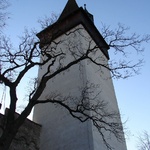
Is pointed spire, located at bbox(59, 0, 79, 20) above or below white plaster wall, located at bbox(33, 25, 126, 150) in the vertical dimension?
above

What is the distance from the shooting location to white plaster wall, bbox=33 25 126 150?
31.1ft

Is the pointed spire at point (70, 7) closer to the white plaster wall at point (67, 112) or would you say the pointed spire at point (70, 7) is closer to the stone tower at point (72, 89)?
the stone tower at point (72, 89)

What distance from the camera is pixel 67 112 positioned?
10.8m

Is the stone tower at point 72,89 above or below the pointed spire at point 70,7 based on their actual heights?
below

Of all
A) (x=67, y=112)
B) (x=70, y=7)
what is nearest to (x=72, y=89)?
(x=67, y=112)

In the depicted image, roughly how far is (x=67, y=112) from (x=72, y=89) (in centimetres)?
131

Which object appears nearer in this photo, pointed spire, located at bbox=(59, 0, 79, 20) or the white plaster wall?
the white plaster wall

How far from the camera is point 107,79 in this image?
14250 millimetres

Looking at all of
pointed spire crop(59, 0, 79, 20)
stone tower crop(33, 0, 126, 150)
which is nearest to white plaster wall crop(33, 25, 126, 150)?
stone tower crop(33, 0, 126, 150)

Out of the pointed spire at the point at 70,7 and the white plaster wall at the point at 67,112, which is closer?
the white plaster wall at the point at 67,112

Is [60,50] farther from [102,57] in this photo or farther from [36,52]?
[36,52]

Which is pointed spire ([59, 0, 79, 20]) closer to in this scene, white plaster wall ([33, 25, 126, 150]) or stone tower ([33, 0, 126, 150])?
stone tower ([33, 0, 126, 150])

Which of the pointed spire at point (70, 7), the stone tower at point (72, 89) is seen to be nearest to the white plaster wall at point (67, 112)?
the stone tower at point (72, 89)

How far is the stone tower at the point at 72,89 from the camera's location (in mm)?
9562
